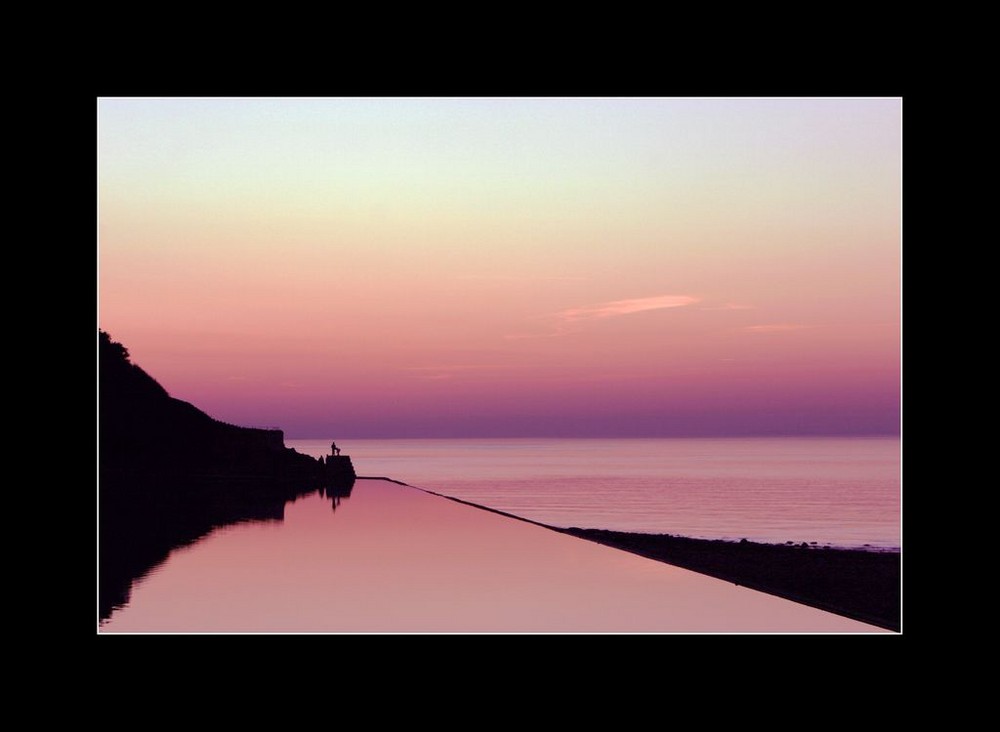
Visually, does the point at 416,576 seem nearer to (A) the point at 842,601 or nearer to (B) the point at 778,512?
(A) the point at 842,601

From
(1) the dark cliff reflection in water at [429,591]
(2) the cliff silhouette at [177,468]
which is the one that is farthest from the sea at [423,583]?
(2) the cliff silhouette at [177,468]

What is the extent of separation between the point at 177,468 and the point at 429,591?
148 ft

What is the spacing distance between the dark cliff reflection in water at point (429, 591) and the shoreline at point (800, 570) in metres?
0.65

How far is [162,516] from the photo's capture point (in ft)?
96.5

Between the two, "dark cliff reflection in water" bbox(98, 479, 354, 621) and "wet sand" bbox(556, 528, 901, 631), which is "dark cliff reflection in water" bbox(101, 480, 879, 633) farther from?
"wet sand" bbox(556, 528, 901, 631)

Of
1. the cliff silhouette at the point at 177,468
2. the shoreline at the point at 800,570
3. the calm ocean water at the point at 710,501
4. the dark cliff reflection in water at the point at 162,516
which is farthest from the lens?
the calm ocean water at the point at 710,501

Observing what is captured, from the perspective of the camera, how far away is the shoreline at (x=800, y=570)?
1616 centimetres

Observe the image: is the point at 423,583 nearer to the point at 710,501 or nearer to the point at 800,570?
the point at 800,570

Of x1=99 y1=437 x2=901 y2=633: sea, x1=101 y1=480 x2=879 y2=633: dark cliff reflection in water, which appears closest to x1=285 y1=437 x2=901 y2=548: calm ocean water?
x1=99 y1=437 x2=901 y2=633: sea

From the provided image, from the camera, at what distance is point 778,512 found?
168ft

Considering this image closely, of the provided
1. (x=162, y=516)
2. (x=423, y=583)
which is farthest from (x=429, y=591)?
(x=162, y=516)

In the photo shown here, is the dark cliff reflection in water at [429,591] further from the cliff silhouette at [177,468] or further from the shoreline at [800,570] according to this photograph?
the cliff silhouette at [177,468]
